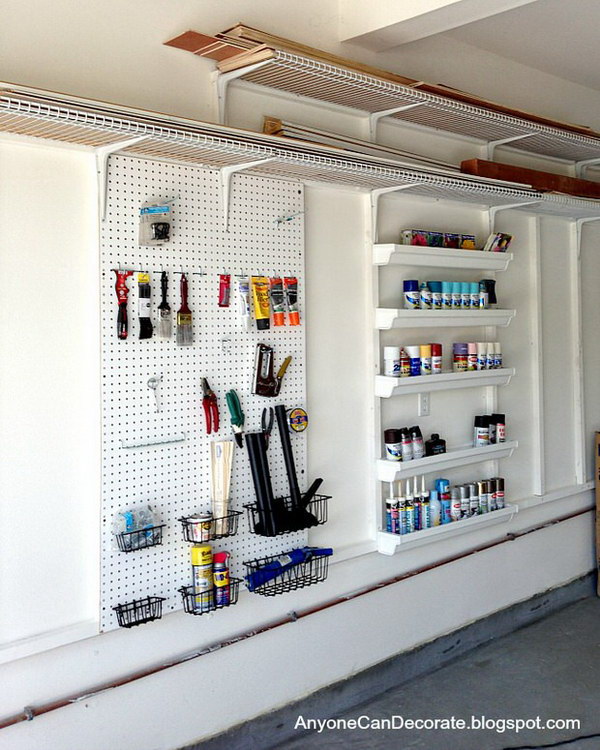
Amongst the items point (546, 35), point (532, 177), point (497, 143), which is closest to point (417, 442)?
point (532, 177)

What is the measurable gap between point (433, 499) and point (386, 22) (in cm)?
181

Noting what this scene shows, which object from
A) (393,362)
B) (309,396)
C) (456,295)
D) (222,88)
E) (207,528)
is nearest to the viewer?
(207,528)

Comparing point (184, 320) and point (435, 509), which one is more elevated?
point (184, 320)

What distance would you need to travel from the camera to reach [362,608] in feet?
9.66

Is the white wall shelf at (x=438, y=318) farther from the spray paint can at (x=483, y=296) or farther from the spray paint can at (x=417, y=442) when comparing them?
the spray paint can at (x=417, y=442)

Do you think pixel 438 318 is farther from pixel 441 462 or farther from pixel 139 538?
Answer: pixel 139 538

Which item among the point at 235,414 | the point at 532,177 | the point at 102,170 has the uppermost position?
the point at 532,177

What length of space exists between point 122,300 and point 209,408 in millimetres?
438

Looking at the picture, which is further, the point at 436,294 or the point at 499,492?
the point at 499,492

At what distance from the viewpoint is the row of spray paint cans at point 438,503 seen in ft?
9.71

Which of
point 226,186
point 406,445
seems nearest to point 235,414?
point 226,186

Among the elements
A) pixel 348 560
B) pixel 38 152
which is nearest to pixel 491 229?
pixel 348 560

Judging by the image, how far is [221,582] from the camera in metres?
2.33

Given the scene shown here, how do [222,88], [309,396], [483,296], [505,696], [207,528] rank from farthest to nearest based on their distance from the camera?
[483,296] → [505,696] → [309,396] → [222,88] → [207,528]
